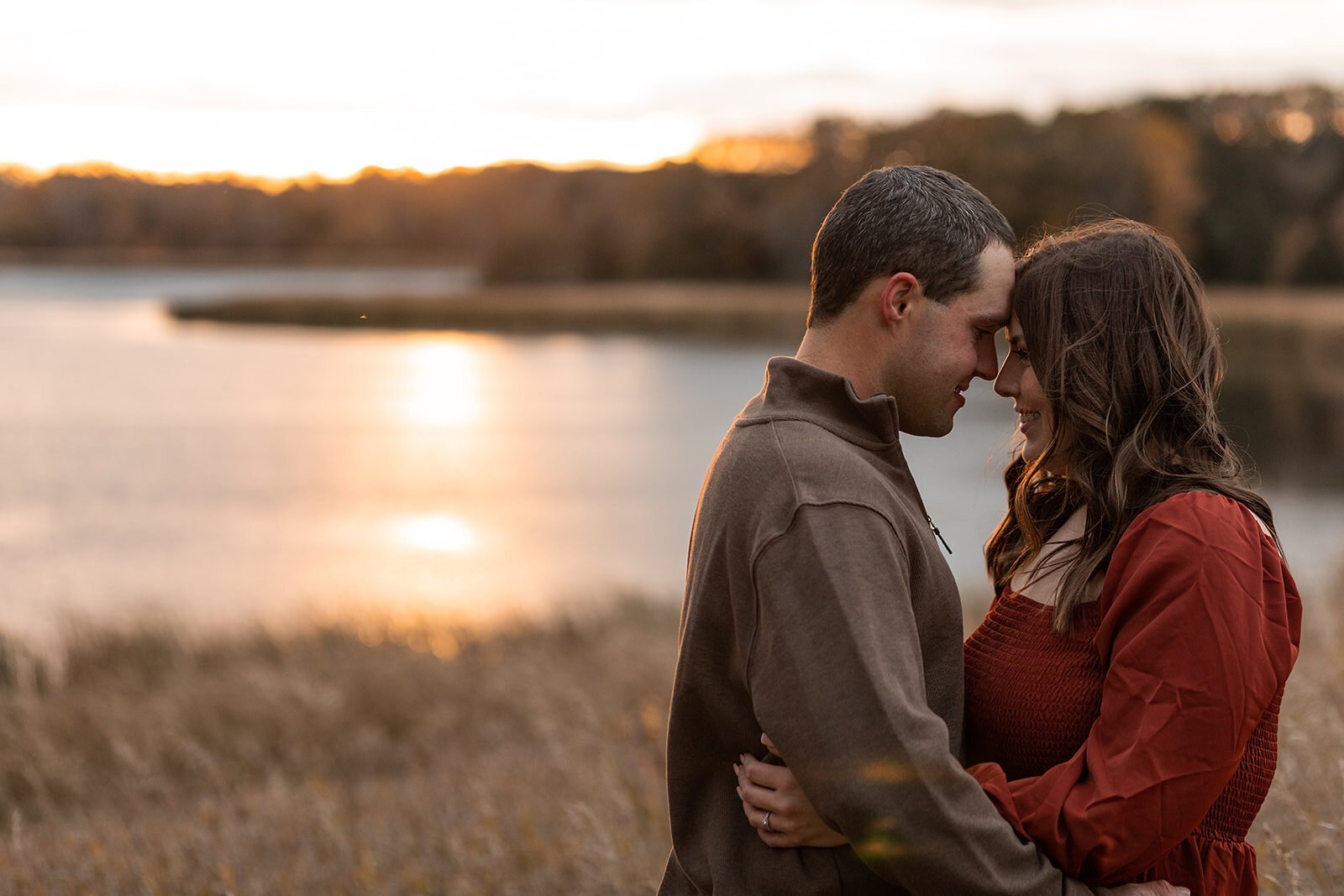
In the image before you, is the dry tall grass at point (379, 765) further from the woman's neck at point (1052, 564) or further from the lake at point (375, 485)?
the lake at point (375, 485)

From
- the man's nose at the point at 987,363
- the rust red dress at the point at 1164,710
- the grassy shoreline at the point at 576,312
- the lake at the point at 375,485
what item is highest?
the man's nose at the point at 987,363

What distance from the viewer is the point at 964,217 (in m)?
2.02

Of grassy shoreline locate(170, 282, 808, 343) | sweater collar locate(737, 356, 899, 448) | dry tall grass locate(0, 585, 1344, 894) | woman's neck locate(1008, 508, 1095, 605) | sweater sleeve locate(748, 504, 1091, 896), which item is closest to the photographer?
sweater sleeve locate(748, 504, 1091, 896)

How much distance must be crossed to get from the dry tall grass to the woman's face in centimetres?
98

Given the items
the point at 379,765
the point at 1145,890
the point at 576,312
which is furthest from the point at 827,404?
the point at 576,312

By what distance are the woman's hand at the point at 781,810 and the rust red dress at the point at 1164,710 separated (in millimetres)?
288

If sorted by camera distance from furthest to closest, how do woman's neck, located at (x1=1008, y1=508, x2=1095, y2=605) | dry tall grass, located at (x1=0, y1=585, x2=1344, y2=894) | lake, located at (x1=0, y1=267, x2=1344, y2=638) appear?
lake, located at (x1=0, y1=267, x2=1344, y2=638), dry tall grass, located at (x1=0, y1=585, x2=1344, y2=894), woman's neck, located at (x1=1008, y1=508, x2=1095, y2=605)

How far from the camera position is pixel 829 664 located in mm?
1748

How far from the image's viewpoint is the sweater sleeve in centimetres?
172

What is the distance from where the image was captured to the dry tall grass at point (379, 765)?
144 inches

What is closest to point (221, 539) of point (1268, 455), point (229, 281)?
point (1268, 455)

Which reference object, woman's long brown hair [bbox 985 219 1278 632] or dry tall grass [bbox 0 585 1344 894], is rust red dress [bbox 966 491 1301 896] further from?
dry tall grass [bbox 0 585 1344 894]

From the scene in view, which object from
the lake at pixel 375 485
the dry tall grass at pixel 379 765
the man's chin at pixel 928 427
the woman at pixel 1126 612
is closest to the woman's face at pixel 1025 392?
the woman at pixel 1126 612

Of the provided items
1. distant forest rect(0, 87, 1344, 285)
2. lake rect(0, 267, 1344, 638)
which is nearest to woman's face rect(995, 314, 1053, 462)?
lake rect(0, 267, 1344, 638)
